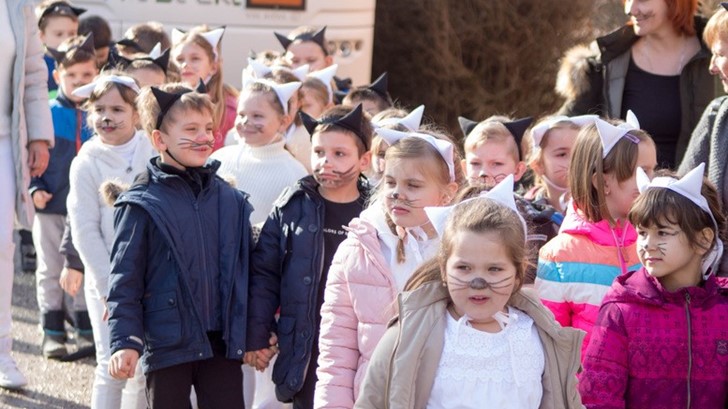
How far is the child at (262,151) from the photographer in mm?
6617

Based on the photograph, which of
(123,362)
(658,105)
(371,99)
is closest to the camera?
(123,362)

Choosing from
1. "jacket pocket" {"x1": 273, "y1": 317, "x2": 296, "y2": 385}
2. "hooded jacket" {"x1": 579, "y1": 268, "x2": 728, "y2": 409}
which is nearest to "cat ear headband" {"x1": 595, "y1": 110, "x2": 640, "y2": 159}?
"hooded jacket" {"x1": 579, "y1": 268, "x2": 728, "y2": 409}

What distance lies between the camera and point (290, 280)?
5.30 metres

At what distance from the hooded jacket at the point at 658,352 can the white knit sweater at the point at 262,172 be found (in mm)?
2523

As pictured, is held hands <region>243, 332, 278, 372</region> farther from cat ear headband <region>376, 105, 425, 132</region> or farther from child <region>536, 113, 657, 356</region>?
child <region>536, 113, 657, 356</region>

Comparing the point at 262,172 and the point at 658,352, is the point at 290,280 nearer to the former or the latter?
the point at 262,172

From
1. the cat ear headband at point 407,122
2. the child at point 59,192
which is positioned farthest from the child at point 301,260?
the child at point 59,192

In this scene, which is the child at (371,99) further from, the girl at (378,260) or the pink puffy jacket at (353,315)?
the pink puffy jacket at (353,315)

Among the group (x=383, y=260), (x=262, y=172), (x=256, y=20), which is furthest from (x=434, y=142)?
(x=256, y=20)

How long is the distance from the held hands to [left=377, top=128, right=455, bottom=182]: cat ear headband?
37.7 inches

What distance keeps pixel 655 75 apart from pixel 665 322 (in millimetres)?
2577

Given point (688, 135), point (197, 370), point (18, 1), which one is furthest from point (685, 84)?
point (18, 1)

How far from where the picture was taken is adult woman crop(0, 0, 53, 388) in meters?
6.91

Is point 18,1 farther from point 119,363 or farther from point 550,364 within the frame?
point 550,364
